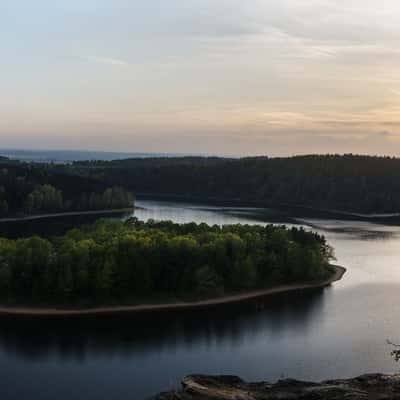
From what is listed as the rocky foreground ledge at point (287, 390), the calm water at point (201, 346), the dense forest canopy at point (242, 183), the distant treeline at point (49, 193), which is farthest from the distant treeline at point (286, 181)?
the rocky foreground ledge at point (287, 390)

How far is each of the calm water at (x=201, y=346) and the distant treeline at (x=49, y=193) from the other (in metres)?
47.1

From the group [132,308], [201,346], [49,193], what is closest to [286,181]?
[49,193]

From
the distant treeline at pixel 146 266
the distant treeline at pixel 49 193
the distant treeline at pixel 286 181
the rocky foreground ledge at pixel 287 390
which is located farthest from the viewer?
the distant treeline at pixel 286 181

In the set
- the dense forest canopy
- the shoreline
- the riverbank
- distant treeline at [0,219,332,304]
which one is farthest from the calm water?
the dense forest canopy

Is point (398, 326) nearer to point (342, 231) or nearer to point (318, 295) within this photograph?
point (318, 295)

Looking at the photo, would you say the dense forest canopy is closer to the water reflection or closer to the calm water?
the water reflection

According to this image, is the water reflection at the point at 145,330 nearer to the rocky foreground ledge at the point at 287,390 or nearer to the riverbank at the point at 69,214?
the rocky foreground ledge at the point at 287,390

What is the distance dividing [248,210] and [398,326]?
186 feet

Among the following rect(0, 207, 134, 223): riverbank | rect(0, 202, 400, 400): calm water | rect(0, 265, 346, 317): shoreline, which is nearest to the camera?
rect(0, 202, 400, 400): calm water

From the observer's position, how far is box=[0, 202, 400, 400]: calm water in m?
23.7

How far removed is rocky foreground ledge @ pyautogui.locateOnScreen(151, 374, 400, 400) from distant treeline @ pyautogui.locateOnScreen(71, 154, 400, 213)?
69034mm

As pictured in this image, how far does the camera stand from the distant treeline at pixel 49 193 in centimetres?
7662

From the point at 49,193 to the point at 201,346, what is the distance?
56431mm

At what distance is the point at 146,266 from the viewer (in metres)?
33.8
